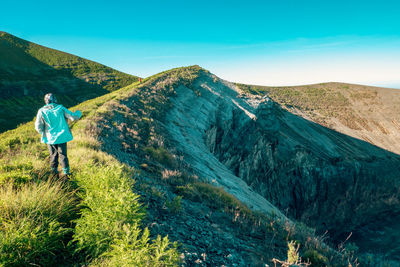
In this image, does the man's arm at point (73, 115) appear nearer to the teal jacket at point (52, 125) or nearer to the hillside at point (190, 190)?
the teal jacket at point (52, 125)

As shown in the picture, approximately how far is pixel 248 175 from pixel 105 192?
2620cm

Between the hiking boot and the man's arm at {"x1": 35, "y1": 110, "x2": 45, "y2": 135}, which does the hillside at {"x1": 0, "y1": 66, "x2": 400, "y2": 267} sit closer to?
the hiking boot

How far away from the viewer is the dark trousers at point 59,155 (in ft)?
15.6

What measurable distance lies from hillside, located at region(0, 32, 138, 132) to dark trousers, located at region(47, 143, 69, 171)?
16084 millimetres

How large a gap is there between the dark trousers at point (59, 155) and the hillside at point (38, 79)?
16084 millimetres

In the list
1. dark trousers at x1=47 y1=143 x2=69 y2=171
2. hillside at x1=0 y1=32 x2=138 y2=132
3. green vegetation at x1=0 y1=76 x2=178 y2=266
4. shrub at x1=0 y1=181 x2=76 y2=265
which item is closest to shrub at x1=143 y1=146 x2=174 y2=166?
dark trousers at x1=47 y1=143 x2=69 y2=171

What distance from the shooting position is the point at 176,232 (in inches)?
179

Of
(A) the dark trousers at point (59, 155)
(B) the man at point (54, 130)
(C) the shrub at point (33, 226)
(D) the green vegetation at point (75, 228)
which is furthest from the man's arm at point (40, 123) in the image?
(C) the shrub at point (33, 226)

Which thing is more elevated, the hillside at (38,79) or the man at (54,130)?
the hillside at (38,79)

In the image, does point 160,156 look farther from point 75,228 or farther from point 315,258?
point 315,258

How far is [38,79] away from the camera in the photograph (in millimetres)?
40188

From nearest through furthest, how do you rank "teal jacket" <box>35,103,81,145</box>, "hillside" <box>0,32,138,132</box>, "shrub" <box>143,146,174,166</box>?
"teal jacket" <box>35,103,81,145</box>, "shrub" <box>143,146,174,166</box>, "hillside" <box>0,32,138,132</box>

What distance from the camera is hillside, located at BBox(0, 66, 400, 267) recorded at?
2936mm

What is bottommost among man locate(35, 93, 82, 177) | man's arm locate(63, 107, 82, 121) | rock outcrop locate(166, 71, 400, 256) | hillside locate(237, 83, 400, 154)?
rock outcrop locate(166, 71, 400, 256)
